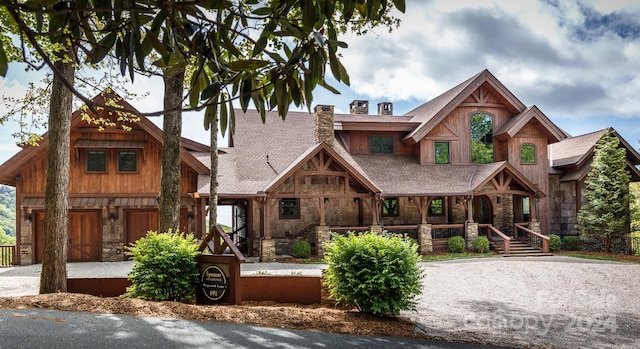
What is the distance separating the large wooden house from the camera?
758 inches

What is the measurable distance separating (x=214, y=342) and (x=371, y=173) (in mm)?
17220

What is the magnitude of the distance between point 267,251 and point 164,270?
10463 millimetres

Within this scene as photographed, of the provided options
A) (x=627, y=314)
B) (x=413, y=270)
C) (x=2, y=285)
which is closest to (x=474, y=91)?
(x=627, y=314)

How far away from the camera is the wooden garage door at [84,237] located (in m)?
19.4

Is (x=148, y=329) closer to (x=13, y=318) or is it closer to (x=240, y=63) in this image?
(x=13, y=318)

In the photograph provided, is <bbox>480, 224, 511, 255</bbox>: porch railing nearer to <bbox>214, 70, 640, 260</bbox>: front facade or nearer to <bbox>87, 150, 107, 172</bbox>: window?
<bbox>214, 70, 640, 260</bbox>: front facade

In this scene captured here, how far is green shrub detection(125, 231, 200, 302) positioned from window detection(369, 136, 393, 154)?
16.7m

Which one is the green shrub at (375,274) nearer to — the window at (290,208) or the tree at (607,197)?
the window at (290,208)

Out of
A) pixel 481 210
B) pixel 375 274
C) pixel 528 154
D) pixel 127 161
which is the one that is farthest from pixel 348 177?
pixel 375 274

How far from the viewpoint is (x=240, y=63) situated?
3.59m

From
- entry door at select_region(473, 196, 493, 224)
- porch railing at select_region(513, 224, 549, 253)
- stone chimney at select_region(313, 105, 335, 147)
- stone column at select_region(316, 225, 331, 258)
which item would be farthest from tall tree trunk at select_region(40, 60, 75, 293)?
entry door at select_region(473, 196, 493, 224)

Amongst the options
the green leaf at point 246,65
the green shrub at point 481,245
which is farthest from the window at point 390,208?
the green leaf at point 246,65

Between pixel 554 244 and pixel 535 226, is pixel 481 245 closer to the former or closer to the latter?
pixel 535 226

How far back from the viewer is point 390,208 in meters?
23.2
